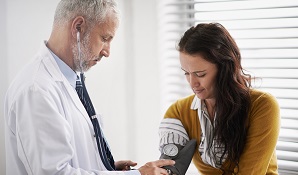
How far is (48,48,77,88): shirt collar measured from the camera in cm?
162

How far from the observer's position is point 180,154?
1836 mm

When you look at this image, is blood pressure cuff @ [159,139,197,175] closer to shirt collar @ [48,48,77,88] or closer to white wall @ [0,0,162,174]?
shirt collar @ [48,48,77,88]

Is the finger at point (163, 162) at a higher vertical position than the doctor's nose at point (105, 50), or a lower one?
lower

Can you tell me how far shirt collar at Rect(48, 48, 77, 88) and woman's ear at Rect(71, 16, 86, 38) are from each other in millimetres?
118

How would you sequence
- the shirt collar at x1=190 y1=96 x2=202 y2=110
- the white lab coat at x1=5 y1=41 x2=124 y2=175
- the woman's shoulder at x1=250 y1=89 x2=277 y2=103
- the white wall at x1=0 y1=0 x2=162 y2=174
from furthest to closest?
the white wall at x1=0 y1=0 x2=162 y2=174 < the shirt collar at x1=190 y1=96 x2=202 y2=110 < the woman's shoulder at x1=250 y1=89 x2=277 y2=103 < the white lab coat at x1=5 y1=41 x2=124 y2=175

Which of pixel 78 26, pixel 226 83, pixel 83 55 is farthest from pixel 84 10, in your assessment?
pixel 226 83

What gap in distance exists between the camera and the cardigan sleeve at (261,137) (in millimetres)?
1729

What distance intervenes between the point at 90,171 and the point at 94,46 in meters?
0.48

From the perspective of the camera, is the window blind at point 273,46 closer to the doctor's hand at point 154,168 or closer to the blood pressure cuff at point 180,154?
the blood pressure cuff at point 180,154

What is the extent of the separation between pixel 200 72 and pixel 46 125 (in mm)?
686

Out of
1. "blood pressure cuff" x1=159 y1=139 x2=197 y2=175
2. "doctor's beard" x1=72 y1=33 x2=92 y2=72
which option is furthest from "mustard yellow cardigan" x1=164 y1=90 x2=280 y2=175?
"doctor's beard" x1=72 y1=33 x2=92 y2=72

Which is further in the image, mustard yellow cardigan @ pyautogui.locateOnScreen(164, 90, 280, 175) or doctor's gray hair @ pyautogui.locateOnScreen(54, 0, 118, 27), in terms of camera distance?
mustard yellow cardigan @ pyautogui.locateOnScreen(164, 90, 280, 175)

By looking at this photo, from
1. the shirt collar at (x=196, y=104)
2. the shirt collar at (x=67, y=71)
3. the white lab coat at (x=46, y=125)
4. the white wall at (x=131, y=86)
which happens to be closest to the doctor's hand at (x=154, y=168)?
the white lab coat at (x=46, y=125)

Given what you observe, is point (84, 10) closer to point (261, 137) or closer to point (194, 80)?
point (194, 80)
